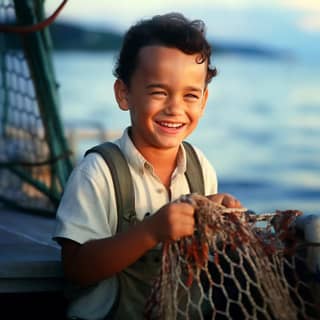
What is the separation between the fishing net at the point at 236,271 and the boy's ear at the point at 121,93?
1.64 ft

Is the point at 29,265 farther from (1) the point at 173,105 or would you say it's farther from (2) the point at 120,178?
(1) the point at 173,105

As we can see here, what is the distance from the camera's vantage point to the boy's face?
10.9 feet

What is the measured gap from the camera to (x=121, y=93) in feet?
11.5

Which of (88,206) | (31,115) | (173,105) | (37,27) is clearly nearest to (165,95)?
(173,105)

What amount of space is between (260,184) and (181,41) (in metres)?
14.0

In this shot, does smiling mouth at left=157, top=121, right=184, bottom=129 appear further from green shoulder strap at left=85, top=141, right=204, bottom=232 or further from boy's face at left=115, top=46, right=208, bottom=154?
green shoulder strap at left=85, top=141, right=204, bottom=232

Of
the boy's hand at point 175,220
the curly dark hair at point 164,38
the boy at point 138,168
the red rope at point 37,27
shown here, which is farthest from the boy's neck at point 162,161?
the red rope at point 37,27

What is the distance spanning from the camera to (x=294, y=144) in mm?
23641

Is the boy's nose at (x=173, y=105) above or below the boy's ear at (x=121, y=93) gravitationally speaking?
below

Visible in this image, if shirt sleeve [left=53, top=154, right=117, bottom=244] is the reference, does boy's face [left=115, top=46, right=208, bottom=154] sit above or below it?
above

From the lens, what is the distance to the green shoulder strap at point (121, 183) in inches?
132

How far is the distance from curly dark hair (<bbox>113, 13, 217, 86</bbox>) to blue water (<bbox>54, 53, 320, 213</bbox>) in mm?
1359

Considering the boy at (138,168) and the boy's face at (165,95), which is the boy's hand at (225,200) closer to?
the boy at (138,168)

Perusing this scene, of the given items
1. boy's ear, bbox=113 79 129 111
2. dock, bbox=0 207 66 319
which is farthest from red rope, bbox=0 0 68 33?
boy's ear, bbox=113 79 129 111
